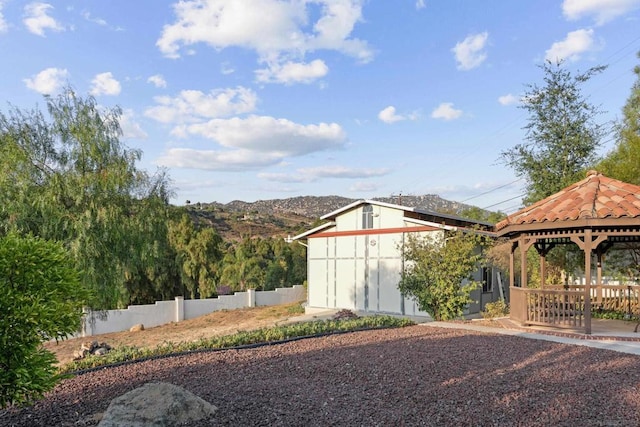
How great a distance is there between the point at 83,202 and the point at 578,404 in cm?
1102

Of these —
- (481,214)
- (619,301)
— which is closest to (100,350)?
(619,301)

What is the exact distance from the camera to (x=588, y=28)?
12.2m

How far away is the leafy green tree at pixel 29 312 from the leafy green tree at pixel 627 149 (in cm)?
1676

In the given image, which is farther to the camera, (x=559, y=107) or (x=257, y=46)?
(x=559, y=107)

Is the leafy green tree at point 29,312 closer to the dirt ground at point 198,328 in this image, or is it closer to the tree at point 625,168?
the dirt ground at point 198,328

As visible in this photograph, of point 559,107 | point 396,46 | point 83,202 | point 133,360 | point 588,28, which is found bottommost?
point 133,360

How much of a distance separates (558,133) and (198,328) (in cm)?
1467

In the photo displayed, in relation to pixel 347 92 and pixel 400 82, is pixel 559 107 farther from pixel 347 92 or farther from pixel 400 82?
pixel 347 92

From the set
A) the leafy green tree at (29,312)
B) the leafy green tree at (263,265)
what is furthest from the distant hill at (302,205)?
the leafy green tree at (29,312)

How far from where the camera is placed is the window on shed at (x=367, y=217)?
57.0ft

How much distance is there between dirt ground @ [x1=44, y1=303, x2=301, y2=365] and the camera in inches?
572

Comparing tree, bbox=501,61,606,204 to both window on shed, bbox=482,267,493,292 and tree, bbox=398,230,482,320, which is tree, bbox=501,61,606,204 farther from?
tree, bbox=398,230,482,320

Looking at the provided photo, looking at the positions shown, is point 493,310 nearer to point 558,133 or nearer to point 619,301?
point 619,301

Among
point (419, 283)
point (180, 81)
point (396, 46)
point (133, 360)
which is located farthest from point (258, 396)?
point (396, 46)
